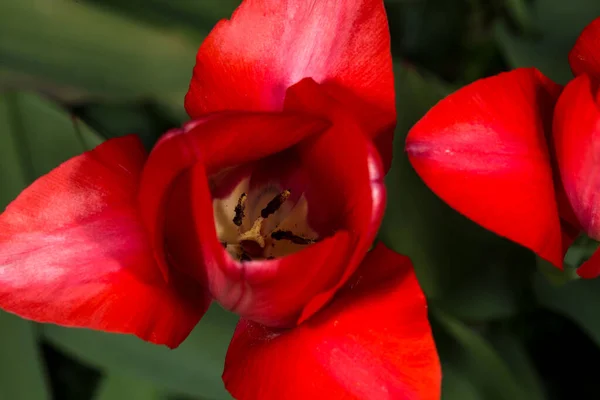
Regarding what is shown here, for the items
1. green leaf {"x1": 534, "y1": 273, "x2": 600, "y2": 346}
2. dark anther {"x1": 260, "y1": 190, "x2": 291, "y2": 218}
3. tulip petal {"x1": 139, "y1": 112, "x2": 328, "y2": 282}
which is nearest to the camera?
tulip petal {"x1": 139, "y1": 112, "x2": 328, "y2": 282}

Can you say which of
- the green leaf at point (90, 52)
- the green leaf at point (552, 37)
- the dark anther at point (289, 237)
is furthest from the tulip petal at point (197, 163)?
the green leaf at point (552, 37)

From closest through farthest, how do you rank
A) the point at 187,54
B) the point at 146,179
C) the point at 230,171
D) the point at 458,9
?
1. the point at 146,179
2. the point at 230,171
3. the point at 187,54
4. the point at 458,9

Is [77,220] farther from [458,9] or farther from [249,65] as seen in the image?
[458,9]

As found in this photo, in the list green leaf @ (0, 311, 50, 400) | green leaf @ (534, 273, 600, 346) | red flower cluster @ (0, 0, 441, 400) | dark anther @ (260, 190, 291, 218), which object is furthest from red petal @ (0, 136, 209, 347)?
green leaf @ (534, 273, 600, 346)

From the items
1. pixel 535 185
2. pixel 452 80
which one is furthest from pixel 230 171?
pixel 452 80

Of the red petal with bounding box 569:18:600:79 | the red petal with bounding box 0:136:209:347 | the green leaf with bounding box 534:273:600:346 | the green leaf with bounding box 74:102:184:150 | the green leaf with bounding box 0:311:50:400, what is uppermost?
the red petal with bounding box 569:18:600:79

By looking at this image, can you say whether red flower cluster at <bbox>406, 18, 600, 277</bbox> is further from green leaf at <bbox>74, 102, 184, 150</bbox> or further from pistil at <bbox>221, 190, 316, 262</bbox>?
green leaf at <bbox>74, 102, 184, 150</bbox>

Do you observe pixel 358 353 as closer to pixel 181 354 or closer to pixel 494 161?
pixel 494 161
